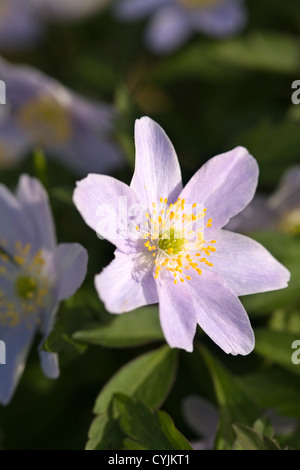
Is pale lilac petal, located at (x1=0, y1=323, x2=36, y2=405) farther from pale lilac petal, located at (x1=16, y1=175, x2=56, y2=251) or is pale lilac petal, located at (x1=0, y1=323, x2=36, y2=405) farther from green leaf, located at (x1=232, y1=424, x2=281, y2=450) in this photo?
green leaf, located at (x1=232, y1=424, x2=281, y2=450)

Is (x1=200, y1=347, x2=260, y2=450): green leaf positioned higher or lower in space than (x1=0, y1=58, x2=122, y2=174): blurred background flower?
lower

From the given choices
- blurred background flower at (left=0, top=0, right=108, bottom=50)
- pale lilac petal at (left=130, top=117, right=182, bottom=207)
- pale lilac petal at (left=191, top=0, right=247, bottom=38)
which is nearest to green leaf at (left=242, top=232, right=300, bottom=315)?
pale lilac petal at (left=130, top=117, right=182, bottom=207)

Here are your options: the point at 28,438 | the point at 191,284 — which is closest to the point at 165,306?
the point at 191,284

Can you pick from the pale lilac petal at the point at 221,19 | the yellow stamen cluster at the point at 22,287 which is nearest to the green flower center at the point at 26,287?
the yellow stamen cluster at the point at 22,287

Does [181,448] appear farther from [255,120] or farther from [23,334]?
[255,120]

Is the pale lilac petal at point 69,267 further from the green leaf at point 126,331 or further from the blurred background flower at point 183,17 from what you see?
the blurred background flower at point 183,17

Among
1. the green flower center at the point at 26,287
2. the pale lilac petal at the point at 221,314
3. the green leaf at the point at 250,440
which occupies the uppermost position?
the pale lilac petal at the point at 221,314
